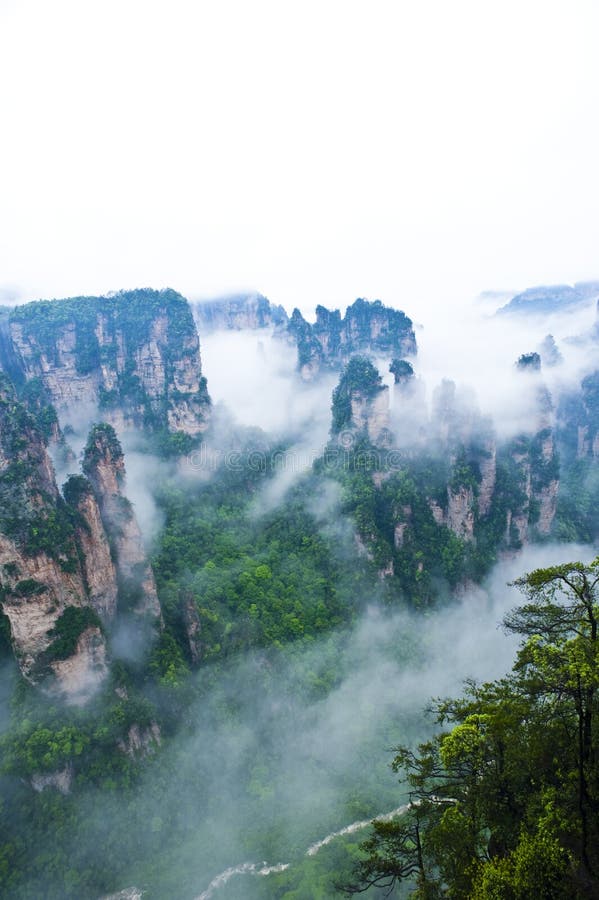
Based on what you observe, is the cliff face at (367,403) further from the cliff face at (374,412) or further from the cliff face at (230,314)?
the cliff face at (230,314)

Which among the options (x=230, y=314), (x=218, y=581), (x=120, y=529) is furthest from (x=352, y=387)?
(x=230, y=314)

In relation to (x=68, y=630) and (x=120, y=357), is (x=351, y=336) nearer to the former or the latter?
(x=120, y=357)

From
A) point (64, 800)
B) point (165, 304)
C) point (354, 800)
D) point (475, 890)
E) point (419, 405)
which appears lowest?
point (354, 800)

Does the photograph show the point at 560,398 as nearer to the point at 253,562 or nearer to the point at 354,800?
the point at 253,562

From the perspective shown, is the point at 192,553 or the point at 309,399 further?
the point at 309,399

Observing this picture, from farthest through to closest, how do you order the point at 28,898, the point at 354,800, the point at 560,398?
the point at 560,398 < the point at 354,800 < the point at 28,898

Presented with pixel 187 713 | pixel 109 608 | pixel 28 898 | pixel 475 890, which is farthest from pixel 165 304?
pixel 475 890
